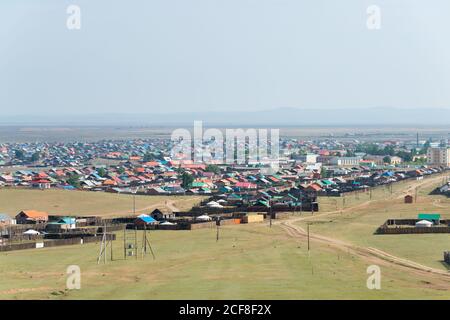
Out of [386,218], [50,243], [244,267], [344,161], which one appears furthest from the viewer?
[344,161]

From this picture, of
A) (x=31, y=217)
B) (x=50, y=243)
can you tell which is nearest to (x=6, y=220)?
(x=31, y=217)

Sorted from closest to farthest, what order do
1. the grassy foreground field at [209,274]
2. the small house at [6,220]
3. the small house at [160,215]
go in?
1. the grassy foreground field at [209,274]
2. the small house at [6,220]
3. the small house at [160,215]

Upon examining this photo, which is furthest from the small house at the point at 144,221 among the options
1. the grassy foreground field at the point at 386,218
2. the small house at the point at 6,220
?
the grassy foreground field at the point at 386,218

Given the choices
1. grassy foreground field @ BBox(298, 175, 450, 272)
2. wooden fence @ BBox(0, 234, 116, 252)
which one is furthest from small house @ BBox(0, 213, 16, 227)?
grassy foreground field @ BBox(298, 175, 450, 272)

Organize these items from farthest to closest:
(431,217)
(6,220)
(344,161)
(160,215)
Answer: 1. (344,161)
2. (160,215)
3. (6,220)
4. (431,217)

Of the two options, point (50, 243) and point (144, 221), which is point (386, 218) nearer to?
point (144, 221)

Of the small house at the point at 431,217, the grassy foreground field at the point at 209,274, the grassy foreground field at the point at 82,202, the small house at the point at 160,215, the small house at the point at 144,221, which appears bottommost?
the grassy foreground field at the point at 82,202

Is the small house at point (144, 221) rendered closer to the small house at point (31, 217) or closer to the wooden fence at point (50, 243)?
the wooden fence at point (50, 243)
